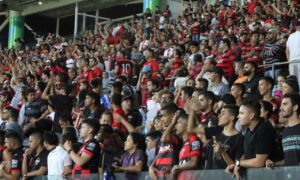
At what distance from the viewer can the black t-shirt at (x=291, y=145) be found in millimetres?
5699

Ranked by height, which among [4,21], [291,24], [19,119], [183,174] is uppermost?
[4,21]

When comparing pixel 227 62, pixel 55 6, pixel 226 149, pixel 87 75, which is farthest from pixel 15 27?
pixel 226 149

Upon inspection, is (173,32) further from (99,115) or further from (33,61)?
(99,115)

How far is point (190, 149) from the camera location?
22.1 feet

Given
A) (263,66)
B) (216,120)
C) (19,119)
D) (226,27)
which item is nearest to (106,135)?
(216,120)

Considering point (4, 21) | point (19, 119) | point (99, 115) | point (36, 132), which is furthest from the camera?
point (4, 21)

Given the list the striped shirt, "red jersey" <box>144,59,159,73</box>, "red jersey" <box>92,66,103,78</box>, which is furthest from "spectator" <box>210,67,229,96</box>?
"red jersey" <box>92,66,103,78</box>

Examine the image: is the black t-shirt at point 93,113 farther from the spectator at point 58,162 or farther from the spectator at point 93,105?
the spectator at point 58,162

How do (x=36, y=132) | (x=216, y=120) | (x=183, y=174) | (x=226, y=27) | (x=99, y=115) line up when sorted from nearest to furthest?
(x=183, y=174), (x=216, y=120), (x=36, y=132), (x=99, y=115), (x=226, y=27)

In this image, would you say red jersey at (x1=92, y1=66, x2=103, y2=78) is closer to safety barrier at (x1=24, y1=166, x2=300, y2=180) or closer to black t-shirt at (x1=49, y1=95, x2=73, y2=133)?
black t-shirt at (x1=49, y1=95, x2=73, y2=133)

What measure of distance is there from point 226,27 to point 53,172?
8.78m

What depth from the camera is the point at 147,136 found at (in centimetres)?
842

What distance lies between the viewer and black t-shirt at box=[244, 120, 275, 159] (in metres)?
5.69

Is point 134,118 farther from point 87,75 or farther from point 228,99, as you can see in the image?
point 87,75
